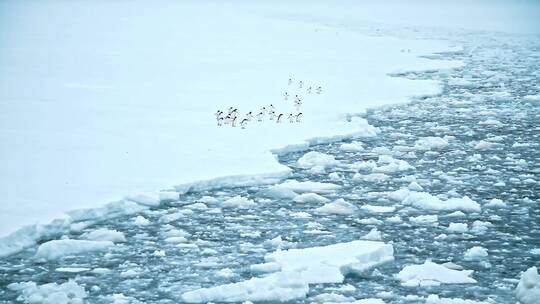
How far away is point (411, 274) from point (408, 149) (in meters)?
4.09

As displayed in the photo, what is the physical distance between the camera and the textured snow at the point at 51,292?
428 cm

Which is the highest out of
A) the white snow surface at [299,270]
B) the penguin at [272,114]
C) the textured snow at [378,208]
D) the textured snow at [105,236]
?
the penguin at [272,114]

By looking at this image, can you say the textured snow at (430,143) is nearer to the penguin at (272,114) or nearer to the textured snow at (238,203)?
the penguin at (272,114)

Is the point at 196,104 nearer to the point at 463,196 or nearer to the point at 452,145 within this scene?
the point at 452,145

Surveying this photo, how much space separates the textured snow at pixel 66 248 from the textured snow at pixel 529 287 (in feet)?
10.2

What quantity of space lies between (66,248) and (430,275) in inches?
110

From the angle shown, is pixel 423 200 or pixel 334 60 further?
pixel 334 60

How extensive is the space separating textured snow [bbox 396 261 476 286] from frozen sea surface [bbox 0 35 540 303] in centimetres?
4

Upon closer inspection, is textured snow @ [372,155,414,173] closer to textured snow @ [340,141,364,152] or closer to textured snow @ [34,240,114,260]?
textured snow @ [340,141,364,152]

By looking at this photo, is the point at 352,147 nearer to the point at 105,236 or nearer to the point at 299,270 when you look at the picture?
the point at 299,270

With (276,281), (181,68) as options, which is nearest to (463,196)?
(276,281)

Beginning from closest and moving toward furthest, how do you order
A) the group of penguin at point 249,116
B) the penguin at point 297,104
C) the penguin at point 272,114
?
the group of penguin at point 249,116 → the penguin at point 272,114 → the penguin at point 297,104

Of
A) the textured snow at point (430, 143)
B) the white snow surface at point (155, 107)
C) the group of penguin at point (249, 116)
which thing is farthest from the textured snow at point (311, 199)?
the group of penguin at point (249, 116)

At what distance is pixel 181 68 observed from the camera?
54.7 feet
